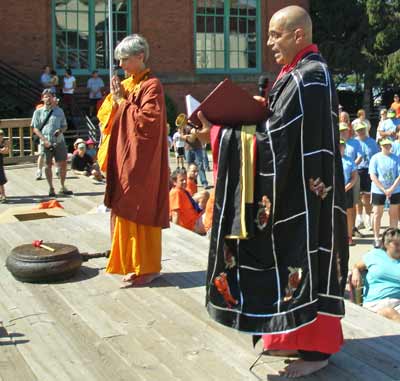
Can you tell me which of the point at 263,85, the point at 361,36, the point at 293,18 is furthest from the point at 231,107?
the point at 361,36

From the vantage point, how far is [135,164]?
17.5 ft

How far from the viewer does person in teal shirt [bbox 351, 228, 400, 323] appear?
5930 millimetres

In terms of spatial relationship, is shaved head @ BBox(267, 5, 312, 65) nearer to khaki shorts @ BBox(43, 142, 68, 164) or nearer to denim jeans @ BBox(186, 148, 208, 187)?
khaki shorts @ BBox(43, 142, 68, 164)

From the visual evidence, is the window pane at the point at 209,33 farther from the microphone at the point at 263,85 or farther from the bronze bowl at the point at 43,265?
the microphone at the point at 263,85

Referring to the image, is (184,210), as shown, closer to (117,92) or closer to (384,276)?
(384,276)

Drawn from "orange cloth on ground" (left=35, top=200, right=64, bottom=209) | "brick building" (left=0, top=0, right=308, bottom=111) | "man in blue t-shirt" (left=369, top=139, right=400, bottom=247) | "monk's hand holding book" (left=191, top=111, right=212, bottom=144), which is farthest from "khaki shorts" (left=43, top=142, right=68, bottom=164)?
"brick building" (left=0, top=0, right=308, bottom=111)

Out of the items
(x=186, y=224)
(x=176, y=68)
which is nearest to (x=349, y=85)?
(x=176, y=68)

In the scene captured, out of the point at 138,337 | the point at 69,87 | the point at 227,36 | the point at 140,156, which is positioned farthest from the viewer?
the point at 227,36

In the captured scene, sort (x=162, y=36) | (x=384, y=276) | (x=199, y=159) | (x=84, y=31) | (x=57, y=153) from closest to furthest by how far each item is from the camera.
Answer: (x=384, y=276)
(x=57, y=153)
(x=199, y=159)
(x=84, y=31)
(x=162, y=36)

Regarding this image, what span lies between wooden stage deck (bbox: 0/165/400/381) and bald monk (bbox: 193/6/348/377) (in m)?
0.45

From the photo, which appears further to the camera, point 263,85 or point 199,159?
point 199,159

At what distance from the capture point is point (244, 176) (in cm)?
350

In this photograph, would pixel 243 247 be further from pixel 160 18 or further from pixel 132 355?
pixel 160 18

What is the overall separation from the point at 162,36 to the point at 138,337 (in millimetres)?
19936
